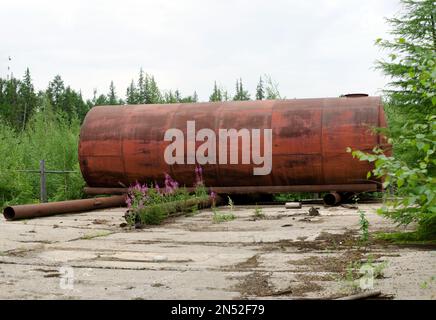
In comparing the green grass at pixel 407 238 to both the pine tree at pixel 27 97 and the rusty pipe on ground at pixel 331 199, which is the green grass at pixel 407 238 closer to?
the rusty pipe on ground at pixel 331 199

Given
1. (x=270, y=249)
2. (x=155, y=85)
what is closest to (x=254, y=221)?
(x=270, y=249)

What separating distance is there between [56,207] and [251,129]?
4254mm

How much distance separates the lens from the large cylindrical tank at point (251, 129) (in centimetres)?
1148

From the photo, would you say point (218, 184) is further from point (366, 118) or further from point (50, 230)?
point (50, 230)

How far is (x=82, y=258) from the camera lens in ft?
18.0

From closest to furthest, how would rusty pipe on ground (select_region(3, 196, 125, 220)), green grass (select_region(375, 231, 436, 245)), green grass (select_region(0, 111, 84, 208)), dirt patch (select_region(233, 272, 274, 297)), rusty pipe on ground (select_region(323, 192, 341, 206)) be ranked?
dirt patch (select_region(233, 272, 274, 297)), green grass (select_region(375, 231, 436, 245)), rusty pipe on ground (select_region(3, 196, 125, 220)), rusty pipe on ground (select_region(323, 192, 341, 206)), green grass (select_region(0, 111, 84, 208))

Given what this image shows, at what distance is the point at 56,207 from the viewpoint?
10.3m

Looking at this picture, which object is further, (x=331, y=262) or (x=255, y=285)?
(x=331, y=262)

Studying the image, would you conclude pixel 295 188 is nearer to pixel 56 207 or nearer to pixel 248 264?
pixel 56 207

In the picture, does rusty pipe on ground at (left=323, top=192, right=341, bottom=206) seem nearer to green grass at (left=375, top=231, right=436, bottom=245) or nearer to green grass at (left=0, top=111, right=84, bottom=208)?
green grass at (left=375, top=231, right=436, bottom=245)

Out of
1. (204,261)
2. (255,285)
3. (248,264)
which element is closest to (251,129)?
(204,261)

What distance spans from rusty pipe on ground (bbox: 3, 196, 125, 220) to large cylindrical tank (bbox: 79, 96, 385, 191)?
2.27 feet

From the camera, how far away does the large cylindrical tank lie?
37.7 ft

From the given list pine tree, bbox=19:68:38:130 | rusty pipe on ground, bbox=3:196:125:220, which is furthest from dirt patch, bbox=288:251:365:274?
pine tree, bbox=19:68:38:130
